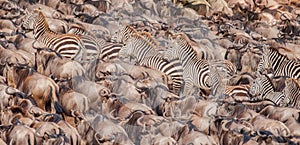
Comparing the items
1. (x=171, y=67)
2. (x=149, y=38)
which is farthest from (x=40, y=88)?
(x=149, y=38)

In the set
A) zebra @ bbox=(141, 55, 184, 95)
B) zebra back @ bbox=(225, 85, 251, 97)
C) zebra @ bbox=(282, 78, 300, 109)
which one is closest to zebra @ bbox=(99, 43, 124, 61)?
zebra @ bbox=(141, 55, 184, 95)

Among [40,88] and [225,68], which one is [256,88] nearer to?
[225,68]

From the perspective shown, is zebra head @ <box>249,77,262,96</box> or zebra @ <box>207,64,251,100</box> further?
zebra head @ <box>249,77,262,96</box>

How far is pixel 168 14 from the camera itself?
117 feet

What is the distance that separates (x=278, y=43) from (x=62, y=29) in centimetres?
661

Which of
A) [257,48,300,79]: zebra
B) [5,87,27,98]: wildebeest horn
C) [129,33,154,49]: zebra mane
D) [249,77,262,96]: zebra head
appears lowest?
[257,48,300,79]: zebra

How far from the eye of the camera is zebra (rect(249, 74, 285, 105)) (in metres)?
23.5

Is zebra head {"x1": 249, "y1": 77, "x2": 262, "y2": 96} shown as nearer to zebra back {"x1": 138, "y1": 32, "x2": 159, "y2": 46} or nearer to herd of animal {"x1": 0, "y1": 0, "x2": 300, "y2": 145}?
herd of animal {"x1": 0, "y1": 0, "x2": 300, "y2": 145}

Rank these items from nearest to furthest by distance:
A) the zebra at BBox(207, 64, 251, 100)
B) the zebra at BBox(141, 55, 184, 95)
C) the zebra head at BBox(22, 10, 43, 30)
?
the zebra at BBox(207, 64, 251, 100) < the zebra at BBox(141, 55, 184, 95) < the zebra head at BBox(22, 10, 43, 30)

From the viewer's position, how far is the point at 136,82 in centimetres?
2258

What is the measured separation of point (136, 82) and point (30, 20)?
19.1 ft

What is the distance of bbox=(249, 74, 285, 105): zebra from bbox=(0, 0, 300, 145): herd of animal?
1.0 inches

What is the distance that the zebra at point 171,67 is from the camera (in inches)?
931

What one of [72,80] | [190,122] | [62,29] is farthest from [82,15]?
[190,122]
